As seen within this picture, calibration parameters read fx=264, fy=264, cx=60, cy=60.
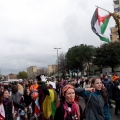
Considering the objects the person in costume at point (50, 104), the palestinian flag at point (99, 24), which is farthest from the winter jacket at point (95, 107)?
the palestinian flag at point (99, 24)

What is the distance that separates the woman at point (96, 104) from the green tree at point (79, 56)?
58.6 metres

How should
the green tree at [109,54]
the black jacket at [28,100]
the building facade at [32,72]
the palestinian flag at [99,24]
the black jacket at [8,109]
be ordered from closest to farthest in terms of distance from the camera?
1. the black jacket at [8,109]
2. the black jacket at [28,100]
3. the palestinian flag at [99,24]
4. the green tree at [109,54]
5. the building facade at [32,72]

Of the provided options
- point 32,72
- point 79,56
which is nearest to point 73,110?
point 79,56

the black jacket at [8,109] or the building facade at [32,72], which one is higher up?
the building facade at [32,72]

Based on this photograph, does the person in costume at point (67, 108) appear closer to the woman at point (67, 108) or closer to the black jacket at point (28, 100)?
the woman at point (67, 108)

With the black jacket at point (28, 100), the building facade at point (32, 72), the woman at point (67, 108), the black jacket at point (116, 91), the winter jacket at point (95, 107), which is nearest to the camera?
the woman at point (67, 108)

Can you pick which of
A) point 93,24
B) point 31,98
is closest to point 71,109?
point 31,98

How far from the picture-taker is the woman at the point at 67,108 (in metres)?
3.43

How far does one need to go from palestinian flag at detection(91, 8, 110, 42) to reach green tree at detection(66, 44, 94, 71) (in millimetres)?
44802

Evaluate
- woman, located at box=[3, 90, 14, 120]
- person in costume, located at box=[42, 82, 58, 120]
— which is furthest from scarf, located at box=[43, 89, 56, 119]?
woman, located at box=[3, 90, 14, 120]

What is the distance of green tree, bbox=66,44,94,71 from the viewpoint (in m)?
63.9

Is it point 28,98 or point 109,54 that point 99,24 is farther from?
point 109,54

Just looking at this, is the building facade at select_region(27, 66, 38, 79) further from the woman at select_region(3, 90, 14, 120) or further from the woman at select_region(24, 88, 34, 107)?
the woman at select_region(3, 90, 14, 120)

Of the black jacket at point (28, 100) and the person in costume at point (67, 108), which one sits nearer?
the person in costume at point (67, 108)
